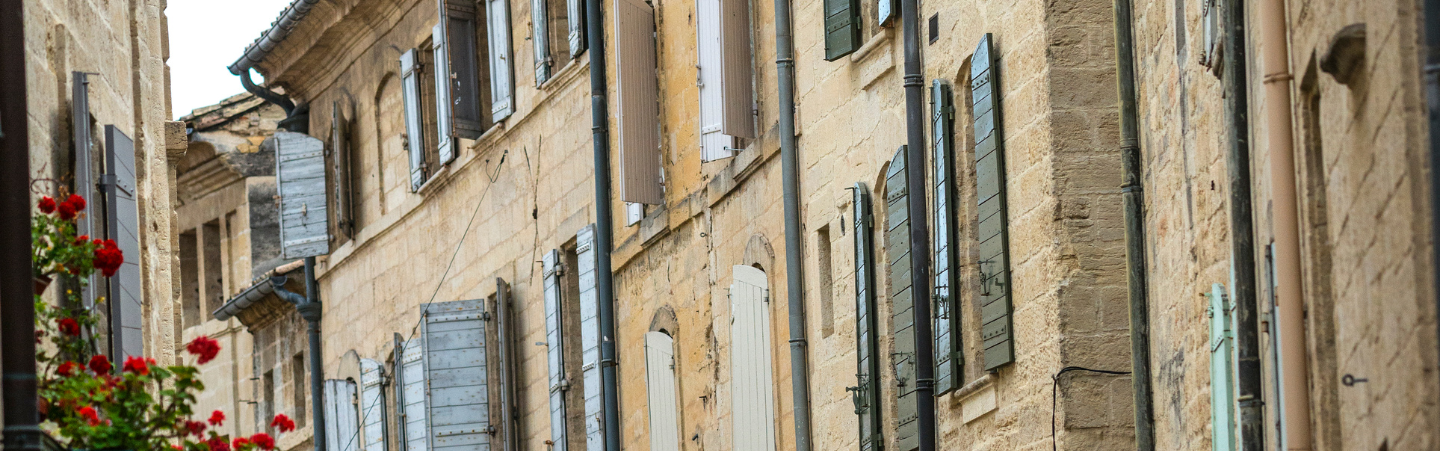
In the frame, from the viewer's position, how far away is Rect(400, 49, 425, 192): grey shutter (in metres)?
22.1

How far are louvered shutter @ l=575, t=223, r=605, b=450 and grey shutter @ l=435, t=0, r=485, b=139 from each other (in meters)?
2.63

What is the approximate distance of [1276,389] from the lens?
27.7ft

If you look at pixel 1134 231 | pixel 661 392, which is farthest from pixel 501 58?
pixel 1134 231

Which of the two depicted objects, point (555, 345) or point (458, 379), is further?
point (458, 379)

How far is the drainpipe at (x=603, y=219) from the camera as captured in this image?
60.6 ft

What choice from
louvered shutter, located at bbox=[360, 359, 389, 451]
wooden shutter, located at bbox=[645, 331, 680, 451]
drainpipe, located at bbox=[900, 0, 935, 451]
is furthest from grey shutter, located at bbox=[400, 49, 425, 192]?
drainpipe, located at bbox=[900, 0, 935, 451]

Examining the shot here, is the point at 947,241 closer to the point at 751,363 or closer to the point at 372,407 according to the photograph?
the point at 751,363

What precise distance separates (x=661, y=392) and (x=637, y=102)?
1979mm

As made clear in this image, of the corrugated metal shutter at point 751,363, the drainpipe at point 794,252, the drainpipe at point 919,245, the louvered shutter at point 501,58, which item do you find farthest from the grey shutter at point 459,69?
the drainpipe at point 919,245

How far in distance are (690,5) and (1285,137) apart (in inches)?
382

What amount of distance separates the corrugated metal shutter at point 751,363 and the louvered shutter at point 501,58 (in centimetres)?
467

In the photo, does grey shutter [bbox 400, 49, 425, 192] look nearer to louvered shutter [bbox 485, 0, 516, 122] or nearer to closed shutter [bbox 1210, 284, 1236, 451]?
louvered shutter [bbox 485, 0, 516, 122]

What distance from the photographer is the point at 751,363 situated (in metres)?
16.2

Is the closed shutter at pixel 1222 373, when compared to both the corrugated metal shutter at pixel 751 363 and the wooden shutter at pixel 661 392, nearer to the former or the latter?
the corrugated metal shutter at pixel 751 363
